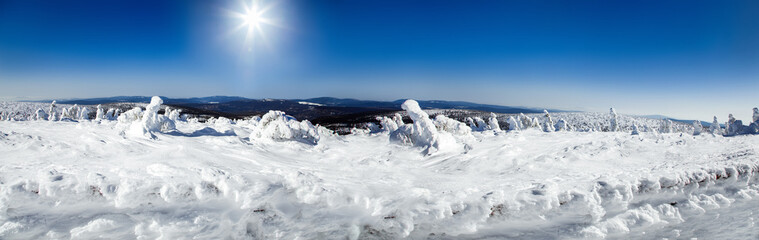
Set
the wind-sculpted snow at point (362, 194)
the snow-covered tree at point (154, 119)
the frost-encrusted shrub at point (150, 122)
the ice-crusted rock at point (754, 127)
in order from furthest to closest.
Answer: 1. the ice-crusted rock at point (754, 127)
2. the snow-covered tree at point (154, 119)
3. the frost-encrusted shrub at point (150, 122)
4. the wind-sculpted snow at point (362, 194)

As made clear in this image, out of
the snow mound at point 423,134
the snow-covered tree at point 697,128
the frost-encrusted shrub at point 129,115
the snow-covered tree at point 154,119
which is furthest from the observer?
the snow-covered tree at point 697,128

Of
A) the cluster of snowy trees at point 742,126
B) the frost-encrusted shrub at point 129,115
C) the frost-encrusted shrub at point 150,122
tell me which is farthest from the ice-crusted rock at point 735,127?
the frost-encrusted shrub at point 129,115

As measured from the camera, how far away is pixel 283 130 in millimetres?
15914

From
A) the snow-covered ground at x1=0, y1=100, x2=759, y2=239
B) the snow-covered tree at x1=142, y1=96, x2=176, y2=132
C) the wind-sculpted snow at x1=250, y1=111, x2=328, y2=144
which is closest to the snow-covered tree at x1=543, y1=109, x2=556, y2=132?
the snow-covered ground at x1=0, y1=100, x2=759, y2=239

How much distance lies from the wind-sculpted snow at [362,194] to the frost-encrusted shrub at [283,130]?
372 centimetres

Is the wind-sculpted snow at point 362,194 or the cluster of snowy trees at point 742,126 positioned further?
the cluster of snowy trees at point 742,126

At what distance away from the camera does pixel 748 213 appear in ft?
24.7

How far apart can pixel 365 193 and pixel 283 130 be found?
893cm

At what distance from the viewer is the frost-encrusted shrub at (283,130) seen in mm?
15906

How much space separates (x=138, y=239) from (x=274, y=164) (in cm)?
537

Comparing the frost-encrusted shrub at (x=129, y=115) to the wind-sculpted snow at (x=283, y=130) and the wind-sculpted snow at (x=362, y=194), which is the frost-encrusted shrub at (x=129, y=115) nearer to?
the wind-sculpted snow at (x=362, y=194)

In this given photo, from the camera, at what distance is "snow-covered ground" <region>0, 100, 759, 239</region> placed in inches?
244

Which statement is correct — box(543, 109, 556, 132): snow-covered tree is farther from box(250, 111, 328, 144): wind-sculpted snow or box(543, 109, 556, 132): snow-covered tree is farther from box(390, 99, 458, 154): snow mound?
box(250, 111, 328, 144): wind-sculpted snow

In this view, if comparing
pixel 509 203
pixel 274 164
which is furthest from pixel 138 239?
pixel 509 203
